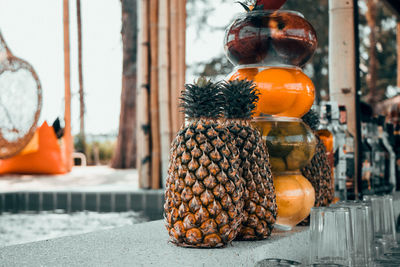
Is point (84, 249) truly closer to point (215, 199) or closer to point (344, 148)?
point (215, 199)

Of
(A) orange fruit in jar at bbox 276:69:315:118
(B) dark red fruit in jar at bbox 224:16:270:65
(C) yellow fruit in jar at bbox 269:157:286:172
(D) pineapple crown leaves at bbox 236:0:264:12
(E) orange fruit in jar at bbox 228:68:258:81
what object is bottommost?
(C) yellow fruit in jar at bbox 269:157:286:172

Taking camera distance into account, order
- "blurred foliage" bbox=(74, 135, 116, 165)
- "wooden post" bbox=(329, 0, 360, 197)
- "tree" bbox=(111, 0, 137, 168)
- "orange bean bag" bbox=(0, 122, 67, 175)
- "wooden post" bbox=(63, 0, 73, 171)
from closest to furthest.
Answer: "wooden post" bbox=(329, 0, 360, 197), "wooden post" bbox=(63, 0, 73, 171), "orange bean bag" bbox=(0, 122, 67, 175), "tree" bbox=(111, 0, 137, 168), "blurred foliage" bbox=(74, 135, 116, 165)

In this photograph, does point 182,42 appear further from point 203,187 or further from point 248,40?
point 203,187

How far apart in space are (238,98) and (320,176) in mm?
372

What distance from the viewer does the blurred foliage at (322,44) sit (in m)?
7.47

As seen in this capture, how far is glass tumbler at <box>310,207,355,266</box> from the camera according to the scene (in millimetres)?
619

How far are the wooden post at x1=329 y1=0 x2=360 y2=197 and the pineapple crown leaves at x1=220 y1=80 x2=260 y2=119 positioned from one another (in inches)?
36.8

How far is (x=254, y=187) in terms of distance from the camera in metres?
0.74

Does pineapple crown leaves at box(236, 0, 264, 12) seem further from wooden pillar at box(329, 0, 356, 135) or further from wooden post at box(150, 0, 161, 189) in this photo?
wooden post at box(150, 0, 161, 189)

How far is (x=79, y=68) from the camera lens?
6320 millimetres

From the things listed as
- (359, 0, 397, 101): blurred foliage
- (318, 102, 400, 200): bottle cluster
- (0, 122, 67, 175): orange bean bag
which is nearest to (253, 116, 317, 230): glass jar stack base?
(318, 102, 400, 200): bottle cluster

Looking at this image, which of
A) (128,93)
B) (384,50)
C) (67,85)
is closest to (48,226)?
(67,85)

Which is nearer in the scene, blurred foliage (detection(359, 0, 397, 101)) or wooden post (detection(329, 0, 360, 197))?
wooden post (detection(329, 0, 360, 197))

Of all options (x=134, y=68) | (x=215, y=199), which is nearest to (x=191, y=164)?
(x=215, y=199)
